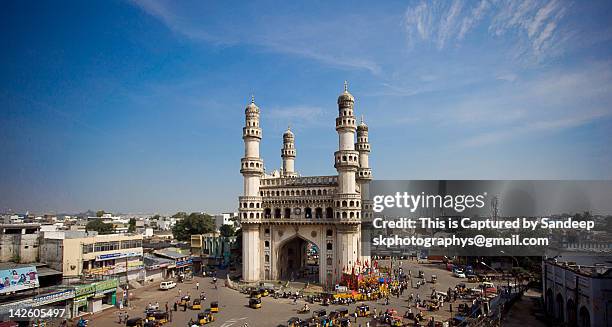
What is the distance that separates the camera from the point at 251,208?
53.2 metres

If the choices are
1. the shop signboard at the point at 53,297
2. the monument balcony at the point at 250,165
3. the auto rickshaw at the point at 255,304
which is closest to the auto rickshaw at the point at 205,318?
the auto rickshaw at the point at 255,304

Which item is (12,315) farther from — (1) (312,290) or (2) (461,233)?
(2) (461,233)

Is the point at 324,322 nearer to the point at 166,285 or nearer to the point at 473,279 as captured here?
the point at 166,285

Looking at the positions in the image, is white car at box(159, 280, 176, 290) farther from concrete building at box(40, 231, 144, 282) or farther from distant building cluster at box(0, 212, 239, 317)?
concrete building at box(40, 231, 144, 282)

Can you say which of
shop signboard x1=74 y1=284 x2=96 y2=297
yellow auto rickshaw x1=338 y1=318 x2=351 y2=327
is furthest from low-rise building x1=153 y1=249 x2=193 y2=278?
yellow auto rickshaw x1=338 y1=318 x2=351 y2=327

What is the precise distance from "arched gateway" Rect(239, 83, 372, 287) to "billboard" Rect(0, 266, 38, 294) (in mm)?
23766

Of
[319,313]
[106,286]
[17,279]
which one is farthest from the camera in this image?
[106,286]

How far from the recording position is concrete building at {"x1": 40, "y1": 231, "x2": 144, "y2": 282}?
1635 inches

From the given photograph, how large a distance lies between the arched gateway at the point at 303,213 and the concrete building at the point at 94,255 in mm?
13817

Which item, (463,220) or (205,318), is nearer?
(205,318)

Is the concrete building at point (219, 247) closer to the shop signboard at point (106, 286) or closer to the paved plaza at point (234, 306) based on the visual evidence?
the paved plaza at point (234, 306)

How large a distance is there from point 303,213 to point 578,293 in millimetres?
30338

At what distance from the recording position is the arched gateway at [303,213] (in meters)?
48.7

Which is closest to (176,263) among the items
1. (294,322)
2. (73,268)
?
(73,268)
